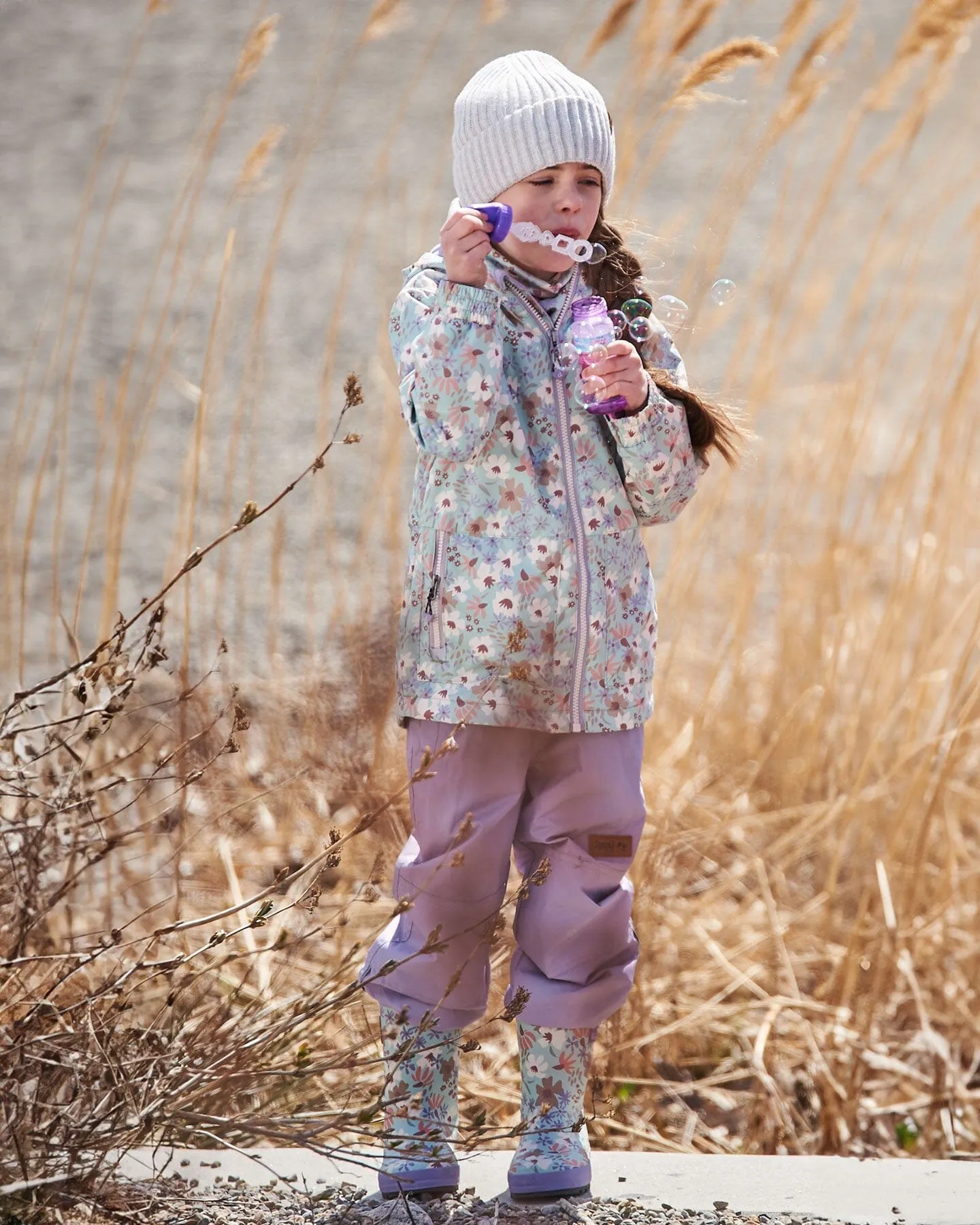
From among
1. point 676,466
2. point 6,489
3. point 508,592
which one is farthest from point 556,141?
point 6,489

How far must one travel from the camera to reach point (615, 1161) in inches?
83.3

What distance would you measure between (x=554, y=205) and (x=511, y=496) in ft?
1.15

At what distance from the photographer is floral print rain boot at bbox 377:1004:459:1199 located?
1896 mm

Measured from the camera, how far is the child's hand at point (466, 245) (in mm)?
1827

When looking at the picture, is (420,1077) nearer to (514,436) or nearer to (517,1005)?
(517,1005)

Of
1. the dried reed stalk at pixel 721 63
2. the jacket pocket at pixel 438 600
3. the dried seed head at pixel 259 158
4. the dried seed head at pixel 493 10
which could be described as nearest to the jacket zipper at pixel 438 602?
the jacket pocket at pixel 438 600

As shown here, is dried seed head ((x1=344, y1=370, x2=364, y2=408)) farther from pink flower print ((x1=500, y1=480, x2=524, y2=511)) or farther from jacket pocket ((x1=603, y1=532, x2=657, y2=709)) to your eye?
jacket pocket ((x1=603, y1=532, x2=657, y2=709))

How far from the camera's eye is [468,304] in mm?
1842

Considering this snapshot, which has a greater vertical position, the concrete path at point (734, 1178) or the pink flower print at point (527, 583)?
the pink flower print at point (527, 583)

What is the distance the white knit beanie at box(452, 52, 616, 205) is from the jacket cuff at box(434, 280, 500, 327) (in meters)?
0.16

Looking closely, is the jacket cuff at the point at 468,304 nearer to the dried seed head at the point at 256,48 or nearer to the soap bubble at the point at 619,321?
the soap bubble at the point at 619,321

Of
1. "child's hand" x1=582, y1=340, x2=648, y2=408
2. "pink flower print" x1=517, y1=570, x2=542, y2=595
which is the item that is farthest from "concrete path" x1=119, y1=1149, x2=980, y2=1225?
"child's hand" x1=582, y1=340, x2=648, y2=408

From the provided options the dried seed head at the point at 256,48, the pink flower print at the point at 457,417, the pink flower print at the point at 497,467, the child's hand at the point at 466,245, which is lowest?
the pink flower print at the point at 497,467

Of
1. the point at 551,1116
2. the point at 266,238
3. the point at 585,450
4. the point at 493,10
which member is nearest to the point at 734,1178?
the point at 551,1116
